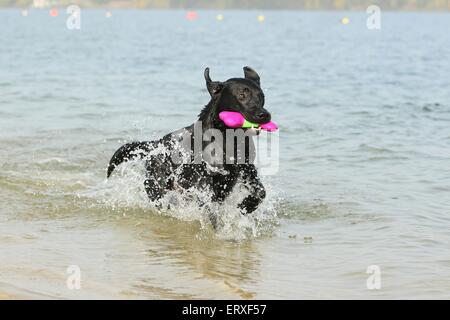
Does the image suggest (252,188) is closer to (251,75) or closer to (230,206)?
(230,206)

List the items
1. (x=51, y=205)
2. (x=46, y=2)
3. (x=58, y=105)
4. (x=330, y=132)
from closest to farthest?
(x=51, y=205), (x=330, y=132), (x=58, y=105), (x=46, y=2)

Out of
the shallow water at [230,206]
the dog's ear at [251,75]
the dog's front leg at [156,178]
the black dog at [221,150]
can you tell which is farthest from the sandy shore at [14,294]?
the dog's ear at [251,75]

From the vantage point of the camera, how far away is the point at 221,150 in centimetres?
669

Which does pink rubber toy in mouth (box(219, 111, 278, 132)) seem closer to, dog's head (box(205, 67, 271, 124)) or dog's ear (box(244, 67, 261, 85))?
dog's head (box(205, 67, 271, 124))

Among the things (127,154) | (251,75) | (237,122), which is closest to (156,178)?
(127,154)

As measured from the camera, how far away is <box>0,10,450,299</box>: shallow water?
546cm

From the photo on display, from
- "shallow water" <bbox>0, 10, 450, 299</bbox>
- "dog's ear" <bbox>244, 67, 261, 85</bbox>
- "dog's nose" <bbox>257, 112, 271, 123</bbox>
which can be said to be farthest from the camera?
"dog's ear" <bbox>244, 67, 261, 85</bbox>

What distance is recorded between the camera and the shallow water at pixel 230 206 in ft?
17.9

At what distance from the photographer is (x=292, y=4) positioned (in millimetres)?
190500

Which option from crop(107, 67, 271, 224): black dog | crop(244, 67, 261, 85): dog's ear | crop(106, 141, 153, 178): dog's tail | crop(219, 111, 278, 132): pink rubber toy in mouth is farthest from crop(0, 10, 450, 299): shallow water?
crop(244, 67, 261, 85): dog's ear

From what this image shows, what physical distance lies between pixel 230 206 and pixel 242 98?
1051 mm
